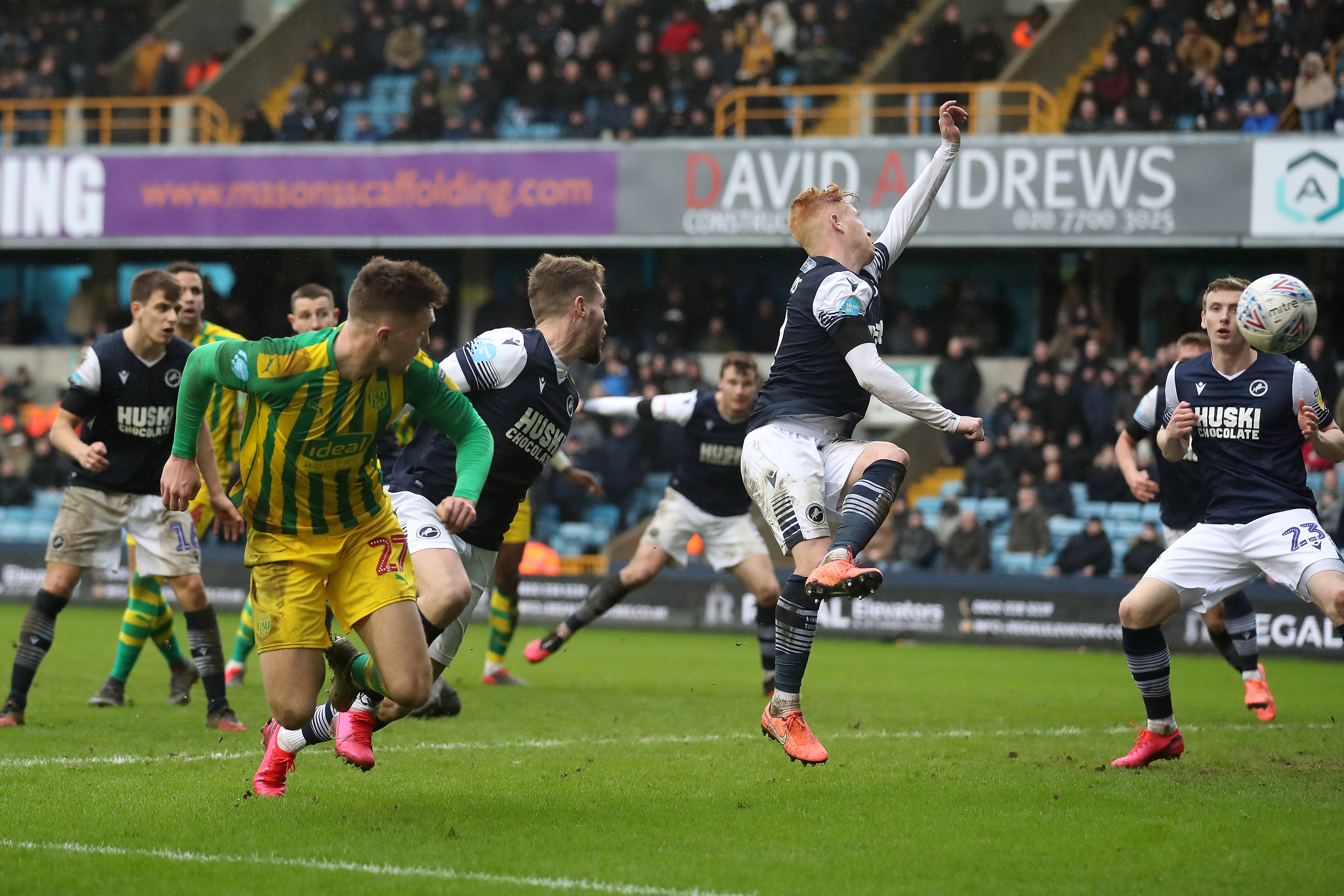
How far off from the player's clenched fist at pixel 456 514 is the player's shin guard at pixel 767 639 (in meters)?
5.38

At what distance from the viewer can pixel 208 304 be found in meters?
26.7

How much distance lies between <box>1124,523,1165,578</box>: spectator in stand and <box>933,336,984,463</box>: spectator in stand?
3696 millimetres

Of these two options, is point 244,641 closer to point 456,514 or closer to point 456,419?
point 456,419

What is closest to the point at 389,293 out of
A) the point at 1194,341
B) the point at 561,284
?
the point at 561,284

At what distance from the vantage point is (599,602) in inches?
464

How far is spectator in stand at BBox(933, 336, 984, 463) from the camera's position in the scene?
20.8m

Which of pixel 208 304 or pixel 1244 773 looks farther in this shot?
pixel 208 304

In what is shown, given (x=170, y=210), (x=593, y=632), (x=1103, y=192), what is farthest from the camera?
(x=170, y=210)

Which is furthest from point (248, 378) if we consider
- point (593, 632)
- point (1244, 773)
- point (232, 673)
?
point (593, 632)

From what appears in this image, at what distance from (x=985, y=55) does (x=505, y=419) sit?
59.1 feet

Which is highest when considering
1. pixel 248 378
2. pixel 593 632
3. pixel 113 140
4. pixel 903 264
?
pixel 113 140

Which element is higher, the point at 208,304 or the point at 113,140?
the point at 113,140

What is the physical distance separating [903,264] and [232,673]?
16.8 meters

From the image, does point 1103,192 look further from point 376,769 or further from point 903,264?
point 376,769
